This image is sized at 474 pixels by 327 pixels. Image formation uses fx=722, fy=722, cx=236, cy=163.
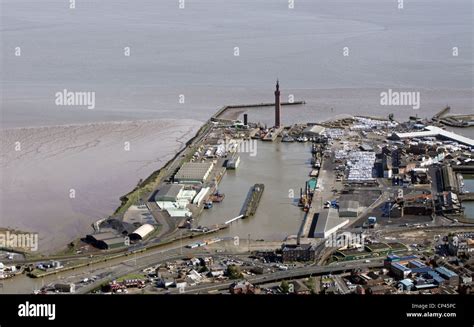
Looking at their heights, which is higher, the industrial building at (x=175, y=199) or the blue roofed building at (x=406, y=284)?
the industrial building at (x=175, y=199)

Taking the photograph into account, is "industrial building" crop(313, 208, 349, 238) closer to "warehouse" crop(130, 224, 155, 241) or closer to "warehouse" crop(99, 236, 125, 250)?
"warehouse" crop(130, 224, 155, 241)

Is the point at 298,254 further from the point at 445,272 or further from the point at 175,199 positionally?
the point at 175,199

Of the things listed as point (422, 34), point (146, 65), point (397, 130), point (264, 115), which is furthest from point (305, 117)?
point (422, 34)

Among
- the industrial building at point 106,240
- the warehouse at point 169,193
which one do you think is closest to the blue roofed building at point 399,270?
the industrial building at point 106,240

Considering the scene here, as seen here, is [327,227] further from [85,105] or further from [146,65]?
[146,65]

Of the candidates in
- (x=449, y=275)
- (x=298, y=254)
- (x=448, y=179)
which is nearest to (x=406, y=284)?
(x=449, y=275)

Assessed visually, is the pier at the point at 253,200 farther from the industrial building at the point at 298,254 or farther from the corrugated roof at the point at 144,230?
the industrial building at the point at 298,254
